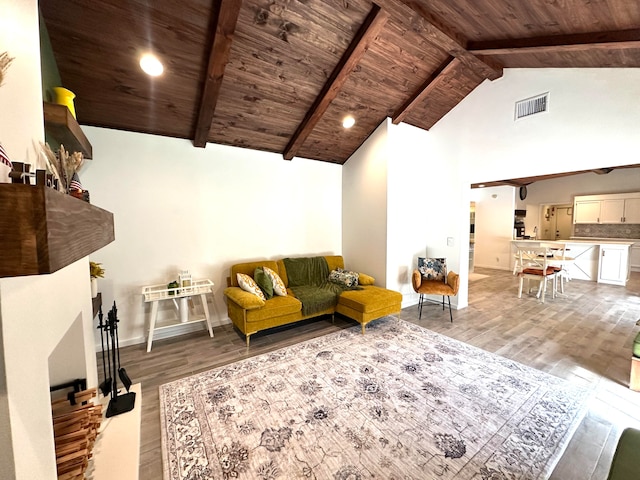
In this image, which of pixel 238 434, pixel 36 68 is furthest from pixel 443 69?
pixel 238 434

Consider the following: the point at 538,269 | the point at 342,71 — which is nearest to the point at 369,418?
the point at 342,71

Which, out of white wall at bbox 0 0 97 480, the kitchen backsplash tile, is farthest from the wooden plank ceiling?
the kitchen backsplash tile

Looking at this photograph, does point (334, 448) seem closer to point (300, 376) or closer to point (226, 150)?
point (300, 376)

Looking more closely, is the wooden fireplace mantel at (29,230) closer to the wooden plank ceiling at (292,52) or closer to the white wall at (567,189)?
the wooden plank ceiling at (292,52)

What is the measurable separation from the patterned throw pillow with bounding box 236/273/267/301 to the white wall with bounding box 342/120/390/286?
76.8 inches

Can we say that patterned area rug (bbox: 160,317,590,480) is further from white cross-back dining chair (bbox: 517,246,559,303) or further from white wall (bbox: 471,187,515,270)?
white wall (bbox: 471,187,515,270)

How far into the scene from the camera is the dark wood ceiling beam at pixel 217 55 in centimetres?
209

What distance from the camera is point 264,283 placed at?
3445 millimetres

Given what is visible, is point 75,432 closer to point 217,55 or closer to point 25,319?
point 25,319

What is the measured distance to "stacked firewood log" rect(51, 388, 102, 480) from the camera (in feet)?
4.45

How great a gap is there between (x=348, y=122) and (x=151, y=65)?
2.42m

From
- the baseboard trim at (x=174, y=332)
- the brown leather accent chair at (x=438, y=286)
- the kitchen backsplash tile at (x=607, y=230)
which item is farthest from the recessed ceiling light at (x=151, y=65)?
the kitchen backsplash tile at (x=607, y=230)

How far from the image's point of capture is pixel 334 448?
1723 mm

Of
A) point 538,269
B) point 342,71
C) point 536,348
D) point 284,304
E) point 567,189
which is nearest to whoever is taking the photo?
point 342,71
